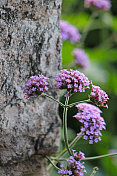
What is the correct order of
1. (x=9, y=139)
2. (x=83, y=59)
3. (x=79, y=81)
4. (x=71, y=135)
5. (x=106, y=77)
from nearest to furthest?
(x=79, y=81) → (x=9, y=139) → (x=83, y=59) → (x=71, y=135) → (x=106, y=77)

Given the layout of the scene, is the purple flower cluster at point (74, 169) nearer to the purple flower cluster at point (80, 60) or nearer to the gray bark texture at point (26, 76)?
the gray bark texture at point (26, 76)

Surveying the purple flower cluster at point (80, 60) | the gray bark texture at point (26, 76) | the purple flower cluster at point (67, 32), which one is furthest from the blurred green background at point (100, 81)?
the gray bark texture at point (26, 76)

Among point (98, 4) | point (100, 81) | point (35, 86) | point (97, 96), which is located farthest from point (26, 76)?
point (100, 81)

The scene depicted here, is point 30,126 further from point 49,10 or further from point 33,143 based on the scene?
point 49,10

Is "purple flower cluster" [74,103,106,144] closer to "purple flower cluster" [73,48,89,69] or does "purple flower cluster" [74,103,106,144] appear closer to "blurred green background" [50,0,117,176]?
"purple flower cluster" [73,48,89,69]

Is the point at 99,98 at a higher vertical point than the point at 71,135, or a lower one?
higher

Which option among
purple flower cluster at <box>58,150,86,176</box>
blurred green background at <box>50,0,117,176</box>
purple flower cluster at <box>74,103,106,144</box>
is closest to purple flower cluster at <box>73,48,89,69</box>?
blurred green background at <box>50,0,117,176</box>

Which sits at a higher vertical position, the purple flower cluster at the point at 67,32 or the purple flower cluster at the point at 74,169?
the purple flower cluster at the point at 67,32

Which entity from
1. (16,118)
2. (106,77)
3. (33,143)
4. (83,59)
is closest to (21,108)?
(16,118)
